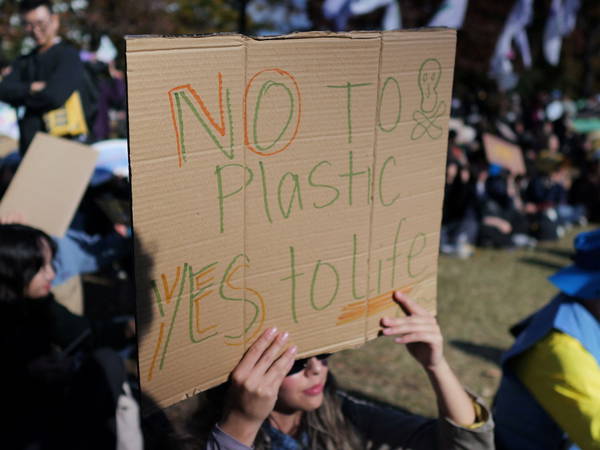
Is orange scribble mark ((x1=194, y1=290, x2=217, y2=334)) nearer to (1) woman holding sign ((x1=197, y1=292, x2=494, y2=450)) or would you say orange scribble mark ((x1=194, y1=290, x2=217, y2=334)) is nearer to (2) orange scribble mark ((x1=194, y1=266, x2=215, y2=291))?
(2) orange scribble mark ((x1=194, y1=266, x2=215, y2=291))

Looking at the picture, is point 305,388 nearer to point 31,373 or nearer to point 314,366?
point 314,366

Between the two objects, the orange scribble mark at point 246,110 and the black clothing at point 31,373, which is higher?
the orange scribble mark at point 246,110

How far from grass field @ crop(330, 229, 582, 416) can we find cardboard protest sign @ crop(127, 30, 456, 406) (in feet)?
8.24

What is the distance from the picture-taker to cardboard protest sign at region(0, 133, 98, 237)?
288 centimetres

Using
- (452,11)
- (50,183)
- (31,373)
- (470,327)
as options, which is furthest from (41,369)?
(452,11)

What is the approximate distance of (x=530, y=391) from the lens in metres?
1.98

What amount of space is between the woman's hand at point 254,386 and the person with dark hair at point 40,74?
2762mm

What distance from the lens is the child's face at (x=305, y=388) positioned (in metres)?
1.68

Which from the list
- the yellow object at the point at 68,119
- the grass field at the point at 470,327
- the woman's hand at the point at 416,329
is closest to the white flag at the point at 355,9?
the grass field at the point at 470,327

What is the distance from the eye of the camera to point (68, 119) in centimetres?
391

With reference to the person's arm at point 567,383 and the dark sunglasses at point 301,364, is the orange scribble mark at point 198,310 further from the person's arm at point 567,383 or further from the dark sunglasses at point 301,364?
the person's arm at point 567,383

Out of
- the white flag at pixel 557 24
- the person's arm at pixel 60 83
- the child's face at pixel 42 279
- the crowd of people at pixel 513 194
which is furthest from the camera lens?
the white flag at pixel 557 24

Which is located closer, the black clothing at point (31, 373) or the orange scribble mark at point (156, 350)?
the orange scribble mark at point (156, 350)

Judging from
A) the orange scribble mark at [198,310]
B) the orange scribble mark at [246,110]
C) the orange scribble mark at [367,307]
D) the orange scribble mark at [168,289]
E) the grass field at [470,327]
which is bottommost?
the grass field at [470,327]
